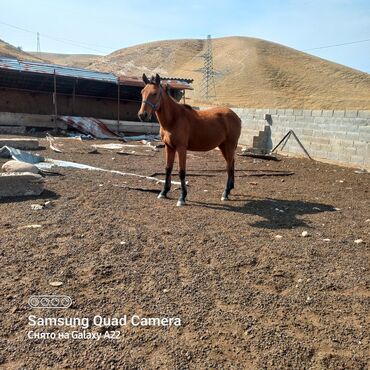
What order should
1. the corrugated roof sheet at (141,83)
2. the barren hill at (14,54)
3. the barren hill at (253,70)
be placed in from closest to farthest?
the corrugated roof sheet at (141,83) → the barren hill at (14,54) → the barren hill at (253,70)

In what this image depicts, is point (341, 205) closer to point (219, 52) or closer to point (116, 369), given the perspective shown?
point (116, 369)

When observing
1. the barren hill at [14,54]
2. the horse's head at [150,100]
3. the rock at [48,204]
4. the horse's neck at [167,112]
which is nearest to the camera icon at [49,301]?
the rock at [48,204]

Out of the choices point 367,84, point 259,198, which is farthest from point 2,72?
point 367,84

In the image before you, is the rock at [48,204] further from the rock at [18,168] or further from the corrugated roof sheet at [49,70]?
the corrugated roof sheet at [49,70]

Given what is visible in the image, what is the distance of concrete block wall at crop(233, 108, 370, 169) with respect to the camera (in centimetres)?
1046

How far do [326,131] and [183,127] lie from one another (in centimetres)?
714

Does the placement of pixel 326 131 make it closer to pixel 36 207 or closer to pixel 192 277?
pixel 36 207

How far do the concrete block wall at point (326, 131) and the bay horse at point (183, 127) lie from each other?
202 inches

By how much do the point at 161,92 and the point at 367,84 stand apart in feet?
243

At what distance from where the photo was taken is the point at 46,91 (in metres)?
19.3

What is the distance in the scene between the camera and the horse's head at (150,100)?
582 centimetres

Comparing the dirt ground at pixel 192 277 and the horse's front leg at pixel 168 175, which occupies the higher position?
the horse's front leg at pixel 168 175

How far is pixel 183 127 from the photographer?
6.29m

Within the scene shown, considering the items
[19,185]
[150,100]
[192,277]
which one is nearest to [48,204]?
[19,185]
